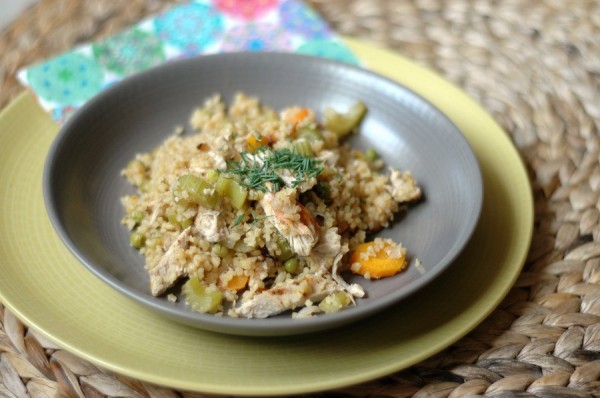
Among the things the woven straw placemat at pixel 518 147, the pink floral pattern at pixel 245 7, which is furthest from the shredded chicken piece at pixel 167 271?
the pink floral pattern at pixel 245 7

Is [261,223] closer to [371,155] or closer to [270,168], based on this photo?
[270,168]

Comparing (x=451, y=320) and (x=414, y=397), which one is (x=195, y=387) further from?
(x=451, y=320)

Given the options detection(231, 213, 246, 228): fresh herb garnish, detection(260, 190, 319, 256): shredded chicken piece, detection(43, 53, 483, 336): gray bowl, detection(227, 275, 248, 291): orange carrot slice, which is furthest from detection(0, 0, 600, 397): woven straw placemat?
detection(231, 213, 246, 228): fresh herb garnish

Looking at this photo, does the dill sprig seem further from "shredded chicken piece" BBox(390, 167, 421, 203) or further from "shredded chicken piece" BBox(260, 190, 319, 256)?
"shredded chicken piece" BBox(390, 167, 421, 203)

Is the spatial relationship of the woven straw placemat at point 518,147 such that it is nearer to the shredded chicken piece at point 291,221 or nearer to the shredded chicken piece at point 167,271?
the shredded chicken piece at point 167,271

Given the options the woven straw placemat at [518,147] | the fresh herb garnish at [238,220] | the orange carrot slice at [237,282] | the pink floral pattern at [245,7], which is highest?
the pink floral pattern at [245,7]

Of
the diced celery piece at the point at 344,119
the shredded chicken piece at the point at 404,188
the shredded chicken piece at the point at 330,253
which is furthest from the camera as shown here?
the diced celery piece at the point at 344,119

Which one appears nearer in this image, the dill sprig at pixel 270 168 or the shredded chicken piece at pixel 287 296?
the shredded chicken piece at pixel 287 296
